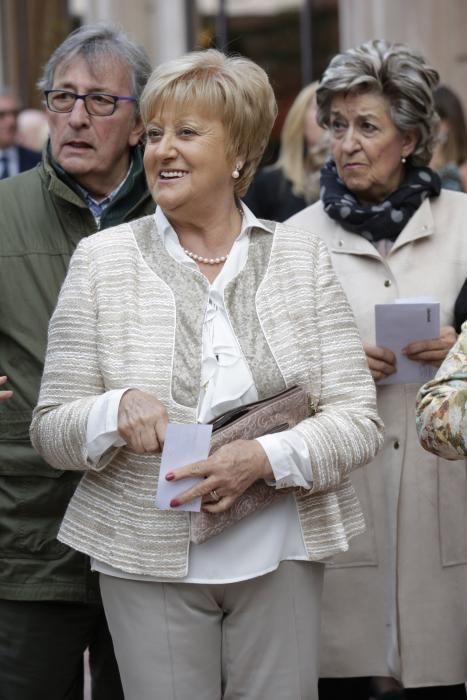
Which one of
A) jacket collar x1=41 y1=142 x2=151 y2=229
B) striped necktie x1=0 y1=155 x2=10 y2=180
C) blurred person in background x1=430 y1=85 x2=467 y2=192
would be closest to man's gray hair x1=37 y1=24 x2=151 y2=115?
jacket collar x1=41 y1=142 x2=151 y2=229

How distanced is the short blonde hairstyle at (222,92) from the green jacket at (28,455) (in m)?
0.73

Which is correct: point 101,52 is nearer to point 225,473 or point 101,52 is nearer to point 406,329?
point 406,329

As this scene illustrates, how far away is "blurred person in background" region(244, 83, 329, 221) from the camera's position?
23.6 feet

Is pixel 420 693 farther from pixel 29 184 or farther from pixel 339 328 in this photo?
pixel 29 184

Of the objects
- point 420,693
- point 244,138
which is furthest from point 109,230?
point 420,693

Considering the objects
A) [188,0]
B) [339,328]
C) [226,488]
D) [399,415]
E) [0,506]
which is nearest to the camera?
[226,488]

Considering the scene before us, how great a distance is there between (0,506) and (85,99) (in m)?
1.26

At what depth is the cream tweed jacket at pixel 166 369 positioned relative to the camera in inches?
143

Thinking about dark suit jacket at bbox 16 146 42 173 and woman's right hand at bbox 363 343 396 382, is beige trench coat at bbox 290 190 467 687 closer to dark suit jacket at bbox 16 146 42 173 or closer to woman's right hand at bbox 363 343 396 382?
woman's right hand at bbox 363 343 396 382

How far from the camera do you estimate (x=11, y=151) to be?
12.6m

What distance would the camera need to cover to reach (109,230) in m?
3.88

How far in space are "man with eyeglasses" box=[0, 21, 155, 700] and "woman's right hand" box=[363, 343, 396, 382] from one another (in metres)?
0.82

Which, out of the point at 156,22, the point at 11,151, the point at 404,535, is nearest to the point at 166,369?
the point at 404,535

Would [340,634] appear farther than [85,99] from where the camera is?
Yes
